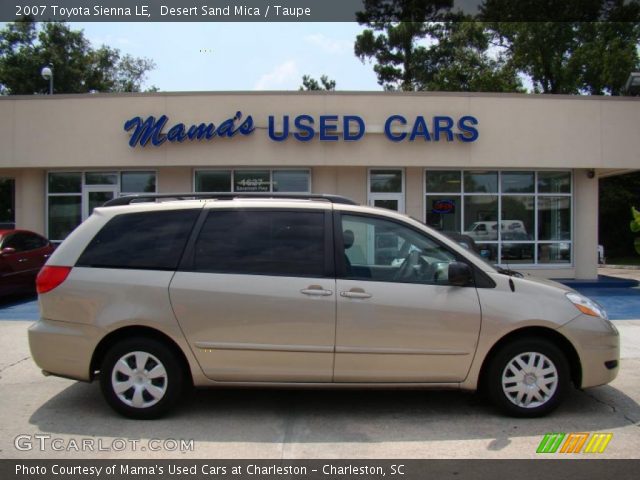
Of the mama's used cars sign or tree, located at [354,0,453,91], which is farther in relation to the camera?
tree, located at [354,0,453,91]

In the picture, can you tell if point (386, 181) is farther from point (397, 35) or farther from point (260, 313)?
point (397, 35)

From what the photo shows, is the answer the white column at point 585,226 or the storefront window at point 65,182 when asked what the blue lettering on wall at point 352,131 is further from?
the storefront window at point 65,182

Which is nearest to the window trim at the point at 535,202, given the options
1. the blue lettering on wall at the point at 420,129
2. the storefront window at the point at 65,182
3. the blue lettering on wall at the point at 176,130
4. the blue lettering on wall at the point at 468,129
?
the blue lettering on wall at the point at 468,129

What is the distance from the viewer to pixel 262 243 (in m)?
4.65

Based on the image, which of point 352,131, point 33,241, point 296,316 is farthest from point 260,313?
point 352,131

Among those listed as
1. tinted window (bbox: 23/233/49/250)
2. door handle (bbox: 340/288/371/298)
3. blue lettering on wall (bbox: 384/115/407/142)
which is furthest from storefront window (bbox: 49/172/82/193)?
door handle (bbox: 340/288/371/298)

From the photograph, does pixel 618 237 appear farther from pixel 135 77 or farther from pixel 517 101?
pixel 135 77

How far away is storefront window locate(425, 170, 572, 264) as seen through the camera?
1460cm

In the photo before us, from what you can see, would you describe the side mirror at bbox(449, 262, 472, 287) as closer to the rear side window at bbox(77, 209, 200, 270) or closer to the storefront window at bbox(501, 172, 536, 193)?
the rear side window at bbox(77, 209, 200, 270)

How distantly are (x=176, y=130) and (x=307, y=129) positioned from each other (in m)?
3.30

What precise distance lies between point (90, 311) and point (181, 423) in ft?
3.96

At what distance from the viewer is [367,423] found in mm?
4535

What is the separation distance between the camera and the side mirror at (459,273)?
176 inches
